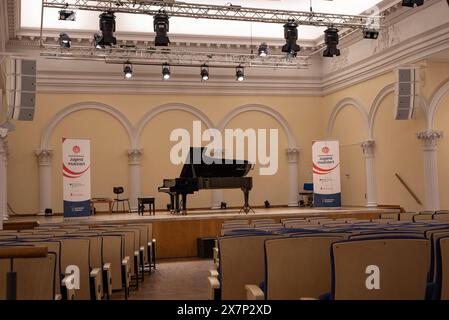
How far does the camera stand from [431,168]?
46.1ft

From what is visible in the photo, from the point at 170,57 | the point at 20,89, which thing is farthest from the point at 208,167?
the point at 170,57

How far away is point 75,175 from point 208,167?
3.22 metres

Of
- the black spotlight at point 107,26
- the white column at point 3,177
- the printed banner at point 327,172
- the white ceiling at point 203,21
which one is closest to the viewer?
the black spotlight at point 107,26

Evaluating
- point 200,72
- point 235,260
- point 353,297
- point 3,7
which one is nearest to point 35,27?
point 3,7

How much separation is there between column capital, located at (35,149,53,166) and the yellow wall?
0.20 metres

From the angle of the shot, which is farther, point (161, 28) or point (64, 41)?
point (64, 41)

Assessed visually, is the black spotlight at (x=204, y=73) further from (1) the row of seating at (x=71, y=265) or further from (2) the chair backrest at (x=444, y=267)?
(2) the chair backrest at (x=444, y=267)

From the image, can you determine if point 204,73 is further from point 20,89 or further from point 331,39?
point 20,89

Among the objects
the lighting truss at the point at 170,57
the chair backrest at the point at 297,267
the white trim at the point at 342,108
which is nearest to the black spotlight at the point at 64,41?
the lighting truss at the point at 170,57

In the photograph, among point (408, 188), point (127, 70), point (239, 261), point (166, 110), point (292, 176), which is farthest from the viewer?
point (292, 176)

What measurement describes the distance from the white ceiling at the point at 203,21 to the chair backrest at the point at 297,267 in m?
13.4

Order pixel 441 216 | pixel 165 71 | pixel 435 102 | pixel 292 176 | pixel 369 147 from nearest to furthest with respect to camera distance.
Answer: pixel 441 216, pixel 435 102, pixel 369 147, pixel 165 71, pixel 292 176

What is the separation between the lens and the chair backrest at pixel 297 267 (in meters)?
3.33
